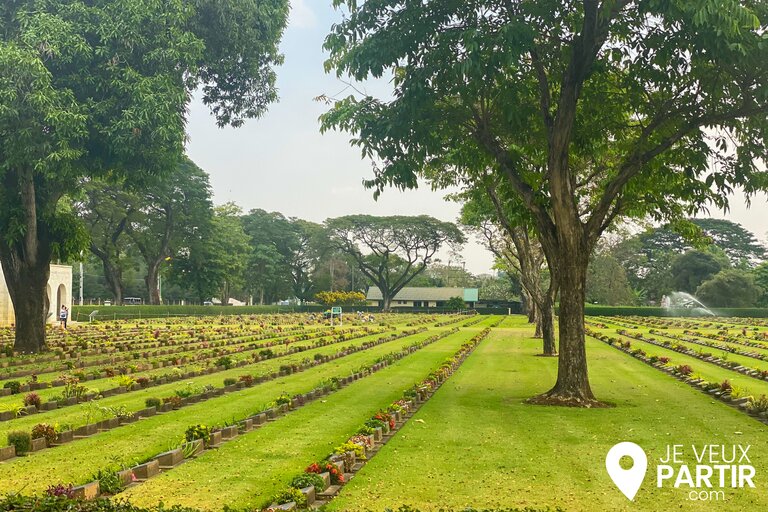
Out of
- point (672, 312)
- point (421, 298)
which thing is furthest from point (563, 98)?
point (421, 298)

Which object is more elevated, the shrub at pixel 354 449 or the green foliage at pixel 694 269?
the green foliage at pixel 694 269

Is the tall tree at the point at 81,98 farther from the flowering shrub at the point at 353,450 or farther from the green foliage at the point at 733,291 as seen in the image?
the green foliage at the point at 733,291

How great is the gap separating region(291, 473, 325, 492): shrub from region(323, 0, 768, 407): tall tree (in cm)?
730

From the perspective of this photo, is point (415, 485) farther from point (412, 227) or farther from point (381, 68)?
point (412, 227)

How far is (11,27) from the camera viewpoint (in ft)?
73.1

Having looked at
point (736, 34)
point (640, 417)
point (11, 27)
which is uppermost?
point (11, 27)

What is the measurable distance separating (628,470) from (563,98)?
790 cm

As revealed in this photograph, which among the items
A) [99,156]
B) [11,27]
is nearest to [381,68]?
[99,156]

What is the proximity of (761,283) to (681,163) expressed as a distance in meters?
75.6

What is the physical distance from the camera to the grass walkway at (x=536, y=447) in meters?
7.35

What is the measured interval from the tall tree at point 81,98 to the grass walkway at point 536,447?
1262cm

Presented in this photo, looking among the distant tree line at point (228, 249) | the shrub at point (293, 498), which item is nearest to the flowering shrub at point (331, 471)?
the shrub at point (293, 498)

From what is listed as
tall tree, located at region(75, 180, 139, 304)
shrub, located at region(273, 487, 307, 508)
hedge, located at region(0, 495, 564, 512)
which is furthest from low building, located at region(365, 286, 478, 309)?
hedge, located at region(0, 495, 564, 512)

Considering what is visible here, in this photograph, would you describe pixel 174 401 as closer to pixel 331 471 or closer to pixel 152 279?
pixel 331 471
